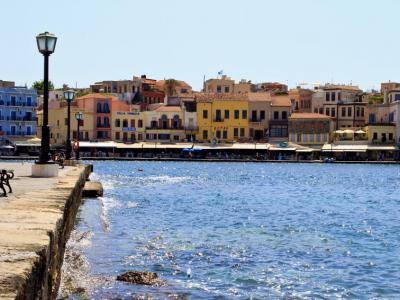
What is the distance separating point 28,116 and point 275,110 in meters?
32.0

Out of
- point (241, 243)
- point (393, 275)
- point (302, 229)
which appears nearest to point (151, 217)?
point (302, 229)

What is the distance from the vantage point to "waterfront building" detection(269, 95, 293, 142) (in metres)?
102

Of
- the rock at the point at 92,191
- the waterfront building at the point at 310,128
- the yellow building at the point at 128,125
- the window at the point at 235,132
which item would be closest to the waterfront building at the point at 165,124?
the yellow building at the point at 128,125

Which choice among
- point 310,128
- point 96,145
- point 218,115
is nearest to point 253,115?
point 218,115

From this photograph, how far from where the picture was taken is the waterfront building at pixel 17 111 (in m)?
97.1

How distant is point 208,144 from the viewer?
103 metres

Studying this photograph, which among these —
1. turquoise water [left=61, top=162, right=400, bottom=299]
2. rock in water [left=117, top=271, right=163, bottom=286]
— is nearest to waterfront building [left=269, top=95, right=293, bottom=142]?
turquoise water [left=61, top=162, right=400, bottom=299]

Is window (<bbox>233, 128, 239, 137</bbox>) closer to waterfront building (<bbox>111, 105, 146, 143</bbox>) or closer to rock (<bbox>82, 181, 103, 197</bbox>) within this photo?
waterfront building (<bbox>111, 105, 146, 143</bbox>)

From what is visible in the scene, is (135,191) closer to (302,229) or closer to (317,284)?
(302,229)

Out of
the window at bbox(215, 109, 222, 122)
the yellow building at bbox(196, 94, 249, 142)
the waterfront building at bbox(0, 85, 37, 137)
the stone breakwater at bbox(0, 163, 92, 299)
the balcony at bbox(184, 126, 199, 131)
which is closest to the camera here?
the stone breakwater at bbox(0, 163, 92, 299)

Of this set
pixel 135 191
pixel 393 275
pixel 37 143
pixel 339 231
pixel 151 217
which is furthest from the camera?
pixel 37 143

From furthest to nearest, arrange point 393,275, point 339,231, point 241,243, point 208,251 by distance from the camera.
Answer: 1. point 339,231
2. point 241,243
3. point 208,251
4. point 393,275

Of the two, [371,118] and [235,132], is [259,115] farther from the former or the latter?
[371,118]

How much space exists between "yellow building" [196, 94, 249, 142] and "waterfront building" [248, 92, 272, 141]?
2.19ft
